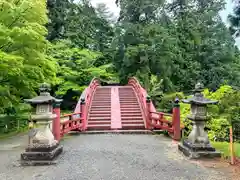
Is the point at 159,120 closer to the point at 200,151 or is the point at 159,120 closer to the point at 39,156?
the point at 200,151

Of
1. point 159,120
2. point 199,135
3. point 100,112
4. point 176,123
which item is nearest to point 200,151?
point 199,135

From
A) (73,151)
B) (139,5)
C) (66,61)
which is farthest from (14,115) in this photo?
(139,5)

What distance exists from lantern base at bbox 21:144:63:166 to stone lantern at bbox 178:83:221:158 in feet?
11.7

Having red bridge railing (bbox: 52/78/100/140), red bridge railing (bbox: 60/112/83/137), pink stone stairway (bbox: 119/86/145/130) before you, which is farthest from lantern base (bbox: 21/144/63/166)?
pink stone stairway (bbox: 119/86/145/130)

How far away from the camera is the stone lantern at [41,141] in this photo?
650 centimetres

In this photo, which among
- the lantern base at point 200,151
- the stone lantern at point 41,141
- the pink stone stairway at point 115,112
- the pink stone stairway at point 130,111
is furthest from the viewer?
the pink stone stairway at point 130,111

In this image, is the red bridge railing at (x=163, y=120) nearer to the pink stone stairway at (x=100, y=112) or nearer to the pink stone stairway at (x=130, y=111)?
the pink stone stairway at (x=130, y=111)

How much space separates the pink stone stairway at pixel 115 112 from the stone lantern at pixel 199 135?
16.8ft

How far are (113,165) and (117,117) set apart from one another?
6.85 metres

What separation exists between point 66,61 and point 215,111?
12.6 metres

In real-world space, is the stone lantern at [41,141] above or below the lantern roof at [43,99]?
below

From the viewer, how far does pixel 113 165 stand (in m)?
6.24

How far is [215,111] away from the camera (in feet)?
40.1

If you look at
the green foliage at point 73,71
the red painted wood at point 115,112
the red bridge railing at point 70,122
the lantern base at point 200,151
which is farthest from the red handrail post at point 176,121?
the green foliage at point 73,71
